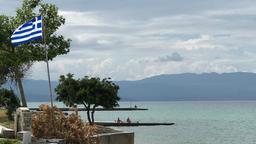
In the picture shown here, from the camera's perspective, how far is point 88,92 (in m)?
100

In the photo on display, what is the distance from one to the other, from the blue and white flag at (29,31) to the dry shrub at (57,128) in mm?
4870

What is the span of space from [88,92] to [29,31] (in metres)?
64.3

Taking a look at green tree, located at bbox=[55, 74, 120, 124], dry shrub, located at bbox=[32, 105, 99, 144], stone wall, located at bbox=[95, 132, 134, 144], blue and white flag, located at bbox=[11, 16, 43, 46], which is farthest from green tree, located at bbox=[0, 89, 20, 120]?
dry shrub, located at bbox=[32, 105, 99, 144]

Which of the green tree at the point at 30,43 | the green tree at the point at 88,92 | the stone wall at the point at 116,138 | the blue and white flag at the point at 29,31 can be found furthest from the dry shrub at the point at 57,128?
the green tree at the point at 88,92

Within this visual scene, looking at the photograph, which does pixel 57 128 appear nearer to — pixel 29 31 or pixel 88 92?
pixel 29 31

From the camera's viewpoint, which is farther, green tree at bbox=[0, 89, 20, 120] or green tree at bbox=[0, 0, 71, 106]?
green tree at bbox=[0, 89, 20, 120]

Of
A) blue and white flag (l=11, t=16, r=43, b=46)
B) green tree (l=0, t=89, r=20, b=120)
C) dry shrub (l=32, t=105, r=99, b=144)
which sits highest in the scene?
blue and white flag (l=11, t=16, r=43, b=46)

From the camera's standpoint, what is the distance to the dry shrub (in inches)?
1342

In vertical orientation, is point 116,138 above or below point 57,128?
below

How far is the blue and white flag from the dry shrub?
4870mm

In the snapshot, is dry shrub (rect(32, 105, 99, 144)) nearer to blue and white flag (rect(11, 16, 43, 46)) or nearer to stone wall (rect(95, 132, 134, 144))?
stone wall (rect(95, 132, 134, 144))

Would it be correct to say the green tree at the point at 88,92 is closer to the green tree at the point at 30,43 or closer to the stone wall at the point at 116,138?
the green tree at the point at 30,43

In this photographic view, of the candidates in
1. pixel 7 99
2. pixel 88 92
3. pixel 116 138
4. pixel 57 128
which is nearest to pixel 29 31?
pixel 57 128

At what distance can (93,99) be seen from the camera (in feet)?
327
